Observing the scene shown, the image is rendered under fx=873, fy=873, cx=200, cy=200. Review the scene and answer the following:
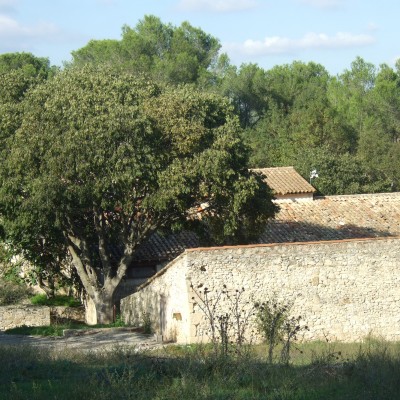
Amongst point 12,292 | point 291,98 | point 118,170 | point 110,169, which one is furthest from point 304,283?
point 291,98

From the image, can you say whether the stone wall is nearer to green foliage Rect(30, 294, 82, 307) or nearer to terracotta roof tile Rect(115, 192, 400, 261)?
terracotta roof tile Rect(115, 192, 400, 261)

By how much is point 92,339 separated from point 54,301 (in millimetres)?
9738

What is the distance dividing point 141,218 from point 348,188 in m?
24.5

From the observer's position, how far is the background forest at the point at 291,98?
2141 inches

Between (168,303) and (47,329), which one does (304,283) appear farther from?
(47,329)

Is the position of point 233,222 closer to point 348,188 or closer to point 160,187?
point 160,187

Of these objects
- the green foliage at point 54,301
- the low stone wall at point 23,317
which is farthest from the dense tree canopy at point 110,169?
the low stone wall at point 23,317

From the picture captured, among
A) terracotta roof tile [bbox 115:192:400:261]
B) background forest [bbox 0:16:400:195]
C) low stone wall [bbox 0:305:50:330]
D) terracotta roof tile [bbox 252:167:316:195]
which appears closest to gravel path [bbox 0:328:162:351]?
low stone wall [bbox 0:305:50:330]

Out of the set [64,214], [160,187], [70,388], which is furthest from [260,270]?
[70,388]

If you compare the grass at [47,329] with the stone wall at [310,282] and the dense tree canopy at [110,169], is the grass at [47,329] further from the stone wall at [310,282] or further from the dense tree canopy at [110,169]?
the stone wall at [310,282]

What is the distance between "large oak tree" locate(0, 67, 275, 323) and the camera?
84.3 ft

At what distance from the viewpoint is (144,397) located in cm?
995

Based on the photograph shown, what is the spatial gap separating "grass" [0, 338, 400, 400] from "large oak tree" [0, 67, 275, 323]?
43.9 ft

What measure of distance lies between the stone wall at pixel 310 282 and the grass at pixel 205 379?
30.0ft
